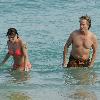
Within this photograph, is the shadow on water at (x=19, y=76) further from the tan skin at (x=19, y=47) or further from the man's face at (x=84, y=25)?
the man's face at (x=84, y=25)

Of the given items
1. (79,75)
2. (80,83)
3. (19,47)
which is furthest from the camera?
(79,75)

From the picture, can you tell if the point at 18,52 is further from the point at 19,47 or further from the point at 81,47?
the point at 81,47

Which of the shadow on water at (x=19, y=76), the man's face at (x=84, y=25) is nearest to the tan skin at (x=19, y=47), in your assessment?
the shadow on water at (x=19, y=76)

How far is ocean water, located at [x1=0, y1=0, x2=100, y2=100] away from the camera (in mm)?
8539

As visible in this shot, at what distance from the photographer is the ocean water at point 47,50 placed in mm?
8539

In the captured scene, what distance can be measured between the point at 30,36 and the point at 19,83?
5751 mm

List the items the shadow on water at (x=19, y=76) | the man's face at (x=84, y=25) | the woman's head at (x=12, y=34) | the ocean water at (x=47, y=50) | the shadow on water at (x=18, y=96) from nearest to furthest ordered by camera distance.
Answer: the shadow on water at (x=18, y=96) < the ocean water at (x=47, y=50) < the woman's head at (x=12, y=34) < the man's face at (x=84, y=25) < the shadow on water at (x=19, y=76)

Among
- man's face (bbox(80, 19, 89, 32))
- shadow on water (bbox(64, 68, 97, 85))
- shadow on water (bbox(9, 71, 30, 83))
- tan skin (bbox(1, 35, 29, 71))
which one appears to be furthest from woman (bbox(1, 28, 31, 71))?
man's face (bbox(80, 19, 89, 32))

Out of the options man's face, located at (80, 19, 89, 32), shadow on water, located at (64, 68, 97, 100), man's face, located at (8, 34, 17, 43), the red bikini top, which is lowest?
shadow on water, located at (64, 68, 97, 100)

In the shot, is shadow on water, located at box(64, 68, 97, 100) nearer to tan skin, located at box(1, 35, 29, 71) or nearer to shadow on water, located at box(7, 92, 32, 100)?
shadow on water, located at box(7, 92, 32, 100)

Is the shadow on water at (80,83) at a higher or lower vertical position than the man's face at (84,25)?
lower

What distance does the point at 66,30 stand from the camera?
52.2 feet

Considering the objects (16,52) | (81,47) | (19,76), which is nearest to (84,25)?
(81,47)

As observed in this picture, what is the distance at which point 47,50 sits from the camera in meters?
13.1
